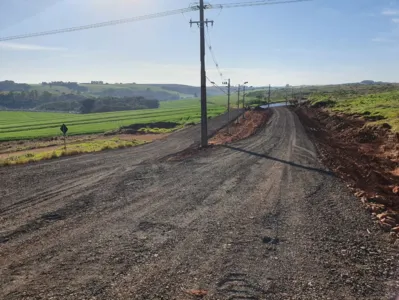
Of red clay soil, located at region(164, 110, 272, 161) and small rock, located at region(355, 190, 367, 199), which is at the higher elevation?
small rock, located at region(355, 190, 367, 199)

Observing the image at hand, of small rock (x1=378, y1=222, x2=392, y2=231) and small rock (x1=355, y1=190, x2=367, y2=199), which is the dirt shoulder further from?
small rock (x1=378, y1=222, x2=392, y2=231)

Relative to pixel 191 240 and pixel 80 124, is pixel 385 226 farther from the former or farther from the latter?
pixel 80 124

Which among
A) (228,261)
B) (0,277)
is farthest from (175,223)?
(0,277)

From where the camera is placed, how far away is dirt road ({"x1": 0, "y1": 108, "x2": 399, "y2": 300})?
678 cm

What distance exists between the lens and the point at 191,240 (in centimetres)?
905

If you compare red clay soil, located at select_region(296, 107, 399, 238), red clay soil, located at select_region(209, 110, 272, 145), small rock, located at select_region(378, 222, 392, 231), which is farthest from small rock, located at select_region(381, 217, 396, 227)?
red clay soil, located at select_region(209, 110, 272, 145)

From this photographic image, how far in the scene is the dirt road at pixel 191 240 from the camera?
6.78 metres

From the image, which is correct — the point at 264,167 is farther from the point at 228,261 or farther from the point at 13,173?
the point at 13,173

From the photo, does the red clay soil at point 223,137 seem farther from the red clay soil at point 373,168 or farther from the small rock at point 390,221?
the small rock at point 390,221

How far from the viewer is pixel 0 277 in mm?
7098

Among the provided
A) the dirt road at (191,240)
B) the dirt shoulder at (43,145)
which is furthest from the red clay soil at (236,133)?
the dirt road at (191,240)

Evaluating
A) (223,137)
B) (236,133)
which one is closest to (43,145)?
(223,137)

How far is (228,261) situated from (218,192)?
602 cm

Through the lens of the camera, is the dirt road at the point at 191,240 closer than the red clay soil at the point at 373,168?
Yes
